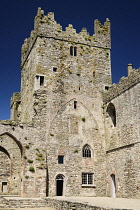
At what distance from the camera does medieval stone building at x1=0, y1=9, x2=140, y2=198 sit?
22.1 meters

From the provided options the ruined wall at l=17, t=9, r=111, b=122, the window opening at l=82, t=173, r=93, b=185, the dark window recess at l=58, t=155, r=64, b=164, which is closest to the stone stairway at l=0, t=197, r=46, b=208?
the dark window recess at l=58, t=155, r=64, b=164

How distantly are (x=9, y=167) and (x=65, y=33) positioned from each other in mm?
13701

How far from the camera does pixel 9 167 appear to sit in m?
28.0

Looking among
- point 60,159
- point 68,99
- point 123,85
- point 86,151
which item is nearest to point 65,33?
point 68,99

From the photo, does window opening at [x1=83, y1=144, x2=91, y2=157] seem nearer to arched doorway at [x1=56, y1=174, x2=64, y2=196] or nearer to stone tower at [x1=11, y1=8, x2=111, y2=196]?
stone tower at [x1=11, y1=8, x2=111, y2=196]

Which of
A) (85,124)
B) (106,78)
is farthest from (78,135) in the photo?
(106,78)

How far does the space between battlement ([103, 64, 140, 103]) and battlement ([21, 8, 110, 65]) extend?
499 cm

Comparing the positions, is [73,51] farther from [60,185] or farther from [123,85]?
[60,185]

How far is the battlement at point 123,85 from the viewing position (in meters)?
21.8

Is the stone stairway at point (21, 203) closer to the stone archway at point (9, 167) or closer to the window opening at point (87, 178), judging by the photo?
the window opening at point (87, 178)

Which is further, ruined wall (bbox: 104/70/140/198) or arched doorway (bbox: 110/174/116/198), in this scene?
arched doorway (bbox: 110/174/116/198)

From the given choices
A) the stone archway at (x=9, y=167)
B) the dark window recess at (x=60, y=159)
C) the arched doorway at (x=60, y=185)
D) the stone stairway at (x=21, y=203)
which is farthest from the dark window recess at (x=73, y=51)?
the stone stairway at (x=21, y=203)

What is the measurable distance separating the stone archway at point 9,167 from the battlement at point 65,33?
9.18 metres

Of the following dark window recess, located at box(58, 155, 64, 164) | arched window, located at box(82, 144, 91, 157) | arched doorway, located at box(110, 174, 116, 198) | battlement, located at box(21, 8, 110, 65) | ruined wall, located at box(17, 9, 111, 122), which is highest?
battlement, located at box(21, 8, 110, 65)
